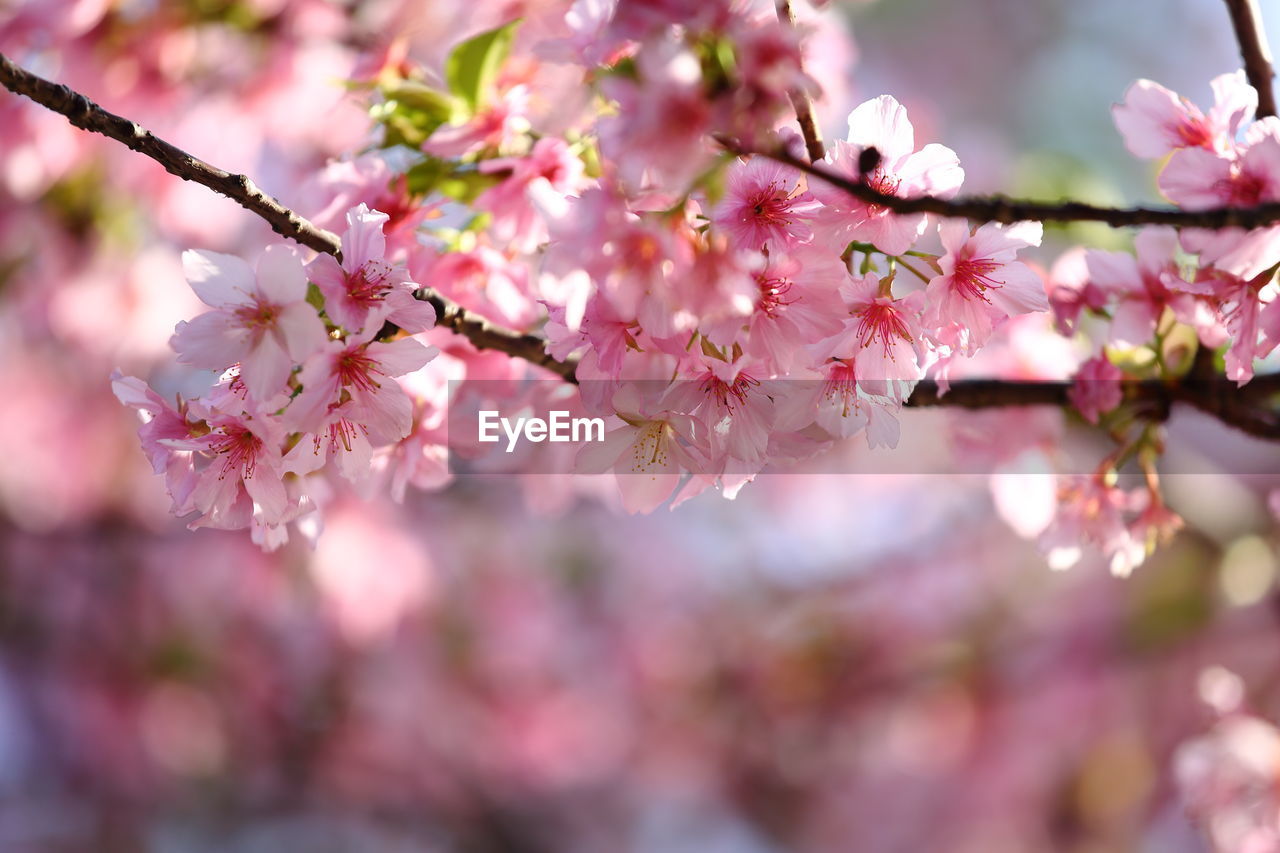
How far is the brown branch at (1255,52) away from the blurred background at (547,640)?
3.22ft

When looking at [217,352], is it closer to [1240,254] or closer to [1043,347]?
[1240,254]

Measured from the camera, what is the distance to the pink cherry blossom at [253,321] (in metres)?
0.57

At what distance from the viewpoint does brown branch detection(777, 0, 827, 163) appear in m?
0.54

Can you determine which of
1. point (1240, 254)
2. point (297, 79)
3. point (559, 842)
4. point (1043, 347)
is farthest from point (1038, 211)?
point (559, 842)

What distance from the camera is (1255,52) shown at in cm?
71

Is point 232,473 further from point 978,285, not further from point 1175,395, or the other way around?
point 1175,395

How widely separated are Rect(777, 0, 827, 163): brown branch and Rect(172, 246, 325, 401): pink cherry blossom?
0.30 m

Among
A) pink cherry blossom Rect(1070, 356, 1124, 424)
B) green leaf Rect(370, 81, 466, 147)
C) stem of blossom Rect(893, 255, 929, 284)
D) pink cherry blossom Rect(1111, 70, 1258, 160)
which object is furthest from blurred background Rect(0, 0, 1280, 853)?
stem of blossom Rect(893, 255, 929, 284)

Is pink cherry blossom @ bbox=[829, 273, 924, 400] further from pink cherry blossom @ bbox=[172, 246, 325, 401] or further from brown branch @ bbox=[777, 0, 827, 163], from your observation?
pink cherry blossom @ bbox=[172, 246, 325, 401]

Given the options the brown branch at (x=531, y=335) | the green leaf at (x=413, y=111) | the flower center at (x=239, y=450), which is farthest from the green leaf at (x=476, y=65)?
the flower center at (x=239, y=450)

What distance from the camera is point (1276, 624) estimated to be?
5.78 ft

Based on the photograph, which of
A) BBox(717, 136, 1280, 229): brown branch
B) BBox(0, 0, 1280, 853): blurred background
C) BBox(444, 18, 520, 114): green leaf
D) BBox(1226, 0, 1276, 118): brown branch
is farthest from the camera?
BBox(0, 0, 1280, 853): blurred background

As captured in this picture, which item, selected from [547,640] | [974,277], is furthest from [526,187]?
[547,640]

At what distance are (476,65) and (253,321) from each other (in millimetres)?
354
